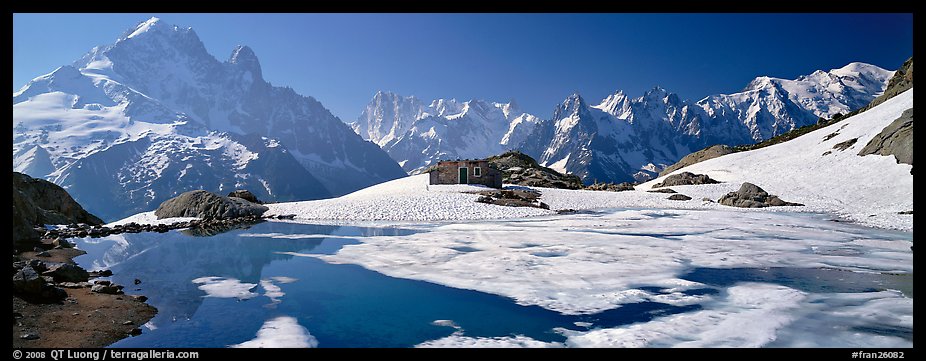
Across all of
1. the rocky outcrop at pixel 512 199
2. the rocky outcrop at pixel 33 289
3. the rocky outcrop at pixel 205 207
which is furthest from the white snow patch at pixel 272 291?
the rocky outcrop at pixel 512 199

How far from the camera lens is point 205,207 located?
35688 mm

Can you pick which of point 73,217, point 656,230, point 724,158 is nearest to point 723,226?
point 656,230

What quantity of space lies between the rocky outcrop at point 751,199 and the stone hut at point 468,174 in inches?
1054

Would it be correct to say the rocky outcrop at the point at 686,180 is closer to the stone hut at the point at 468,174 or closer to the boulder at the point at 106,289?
the stone hut at the point at 468,174

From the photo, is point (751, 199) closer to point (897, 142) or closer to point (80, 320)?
point (897, 142)

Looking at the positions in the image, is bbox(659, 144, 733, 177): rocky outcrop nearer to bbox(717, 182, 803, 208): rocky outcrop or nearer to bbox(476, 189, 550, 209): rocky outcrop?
bbox(717, 182, 803, 208): rocky outcrop

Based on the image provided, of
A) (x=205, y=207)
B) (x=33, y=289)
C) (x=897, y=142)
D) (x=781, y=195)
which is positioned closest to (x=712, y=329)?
(x=33, y=289)

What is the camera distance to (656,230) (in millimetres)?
26828
